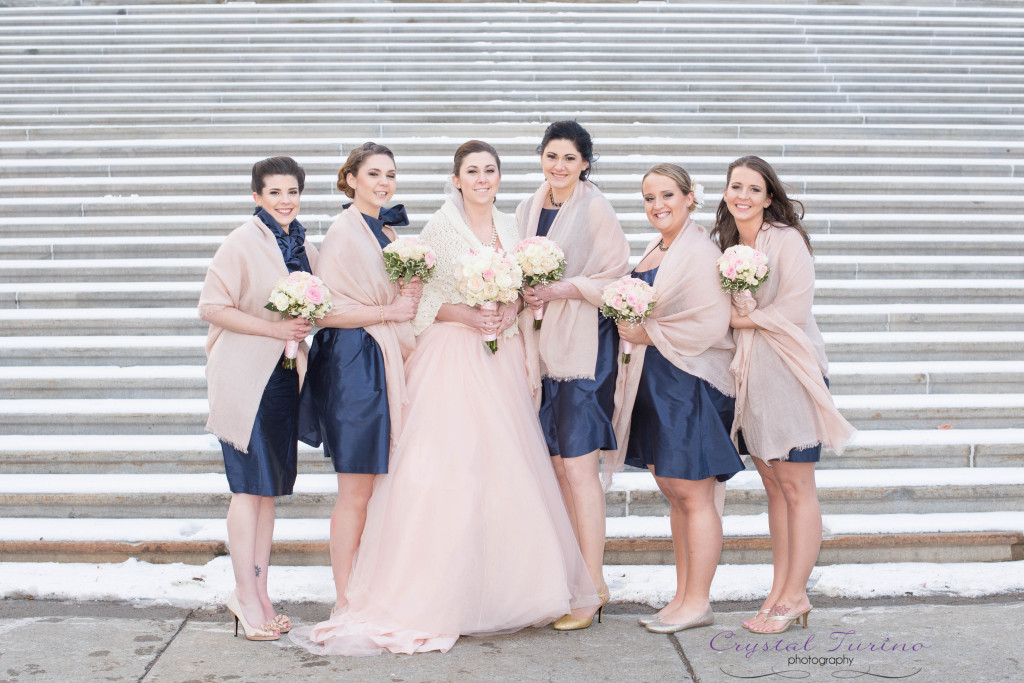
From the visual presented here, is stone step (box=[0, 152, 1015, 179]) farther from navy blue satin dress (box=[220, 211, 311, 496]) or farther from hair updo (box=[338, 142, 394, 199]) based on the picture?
navy blue satin dress (box=[220, 211, 311, 496])

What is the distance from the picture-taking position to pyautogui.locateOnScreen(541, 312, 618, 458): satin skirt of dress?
3992 millimetres

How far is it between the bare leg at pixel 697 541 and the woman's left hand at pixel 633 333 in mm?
628

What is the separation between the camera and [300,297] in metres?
3.66

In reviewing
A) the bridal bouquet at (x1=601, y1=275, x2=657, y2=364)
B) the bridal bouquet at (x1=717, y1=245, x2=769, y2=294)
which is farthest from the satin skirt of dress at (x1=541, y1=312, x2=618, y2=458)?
the bridal bouquet at (x1=717, y1=245, x2=769, y2=294)

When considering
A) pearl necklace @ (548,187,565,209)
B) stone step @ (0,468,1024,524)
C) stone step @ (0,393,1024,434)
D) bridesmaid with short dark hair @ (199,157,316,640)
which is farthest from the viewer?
stone step @ (0,393,1024,434)

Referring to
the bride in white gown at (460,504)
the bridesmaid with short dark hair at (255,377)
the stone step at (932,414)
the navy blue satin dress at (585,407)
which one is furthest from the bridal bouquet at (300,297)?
the stone step at (932,414)

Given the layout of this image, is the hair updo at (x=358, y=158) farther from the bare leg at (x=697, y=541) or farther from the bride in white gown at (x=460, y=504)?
the bare leg at (x=697, y=541)

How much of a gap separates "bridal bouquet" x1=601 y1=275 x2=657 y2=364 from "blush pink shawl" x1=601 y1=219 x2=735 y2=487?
99 millimetres

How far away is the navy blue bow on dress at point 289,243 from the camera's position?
12.9 ft

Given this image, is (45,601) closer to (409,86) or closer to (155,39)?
(409,86)

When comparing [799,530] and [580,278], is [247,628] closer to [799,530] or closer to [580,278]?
[580,278]

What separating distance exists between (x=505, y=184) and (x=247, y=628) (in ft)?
14.9

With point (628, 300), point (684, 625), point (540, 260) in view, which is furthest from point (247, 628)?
point (628, 300)

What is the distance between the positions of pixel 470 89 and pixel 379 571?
664 centimetres
